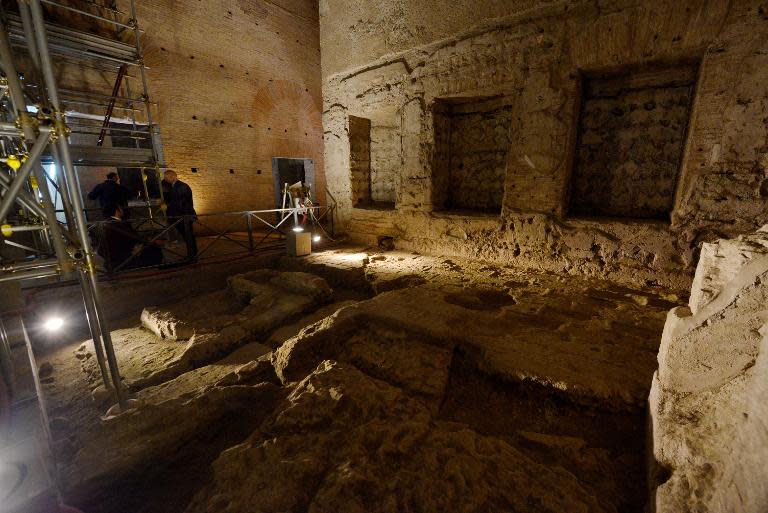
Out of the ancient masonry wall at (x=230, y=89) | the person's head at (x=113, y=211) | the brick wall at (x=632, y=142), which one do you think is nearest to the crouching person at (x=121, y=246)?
the person's head at (x=113, y=211)

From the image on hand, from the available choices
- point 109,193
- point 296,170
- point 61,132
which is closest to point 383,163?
point 109,193

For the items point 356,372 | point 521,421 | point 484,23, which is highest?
point 484,23

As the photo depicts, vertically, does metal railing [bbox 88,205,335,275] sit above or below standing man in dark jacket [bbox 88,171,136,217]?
below

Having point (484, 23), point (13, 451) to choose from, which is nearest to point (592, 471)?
point (13, 451)

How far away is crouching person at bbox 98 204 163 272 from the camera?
4.80 metres

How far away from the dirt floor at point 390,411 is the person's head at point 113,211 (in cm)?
220

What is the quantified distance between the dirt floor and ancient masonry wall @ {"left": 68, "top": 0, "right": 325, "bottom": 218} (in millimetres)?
5981

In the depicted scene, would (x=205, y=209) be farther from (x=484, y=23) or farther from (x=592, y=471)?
(x=592, y=471)

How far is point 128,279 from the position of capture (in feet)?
15.3

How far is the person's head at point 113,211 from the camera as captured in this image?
5109mm

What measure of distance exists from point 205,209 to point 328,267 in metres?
5.56

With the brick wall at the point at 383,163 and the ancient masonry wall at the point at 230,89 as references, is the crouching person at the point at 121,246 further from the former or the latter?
the brick wall at the point at 383,163

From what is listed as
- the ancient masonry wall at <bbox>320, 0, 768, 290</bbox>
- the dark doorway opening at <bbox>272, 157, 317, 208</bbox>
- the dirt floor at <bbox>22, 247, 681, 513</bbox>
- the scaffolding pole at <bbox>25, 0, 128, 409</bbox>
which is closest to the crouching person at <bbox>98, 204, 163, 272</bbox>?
the dirt floor at <bbox>22, 247, 681, 513</bbox>

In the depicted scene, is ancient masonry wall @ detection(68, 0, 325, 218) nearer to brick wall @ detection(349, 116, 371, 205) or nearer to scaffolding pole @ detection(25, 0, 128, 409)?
brick wall @ detection(349, 116, 371, 205)
